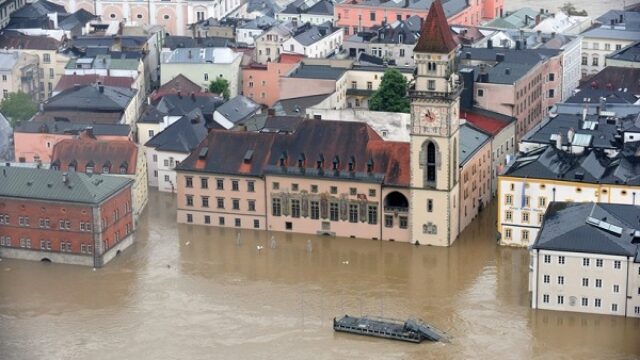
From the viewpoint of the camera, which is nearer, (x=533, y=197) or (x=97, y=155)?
(x=533, y=197)

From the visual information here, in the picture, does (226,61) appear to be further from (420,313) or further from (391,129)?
(420,313)

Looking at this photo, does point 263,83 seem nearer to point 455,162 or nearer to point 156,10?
point 156,10

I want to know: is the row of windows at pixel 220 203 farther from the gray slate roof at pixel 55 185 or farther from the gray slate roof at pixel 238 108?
the gray slate roof at pixel 238 108

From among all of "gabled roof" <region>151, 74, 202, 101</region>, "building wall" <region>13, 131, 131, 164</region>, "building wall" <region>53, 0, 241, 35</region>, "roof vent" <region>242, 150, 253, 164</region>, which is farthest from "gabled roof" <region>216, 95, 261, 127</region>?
"building wall" <region>53, 0, 241, 35</region>

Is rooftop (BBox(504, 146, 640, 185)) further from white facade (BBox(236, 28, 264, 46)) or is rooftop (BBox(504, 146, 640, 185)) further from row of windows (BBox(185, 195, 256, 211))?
white facade (BBox(236, 28, 264, 46))

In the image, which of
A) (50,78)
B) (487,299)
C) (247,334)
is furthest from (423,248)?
(50,78)

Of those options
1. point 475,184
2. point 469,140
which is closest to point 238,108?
point 469,140
